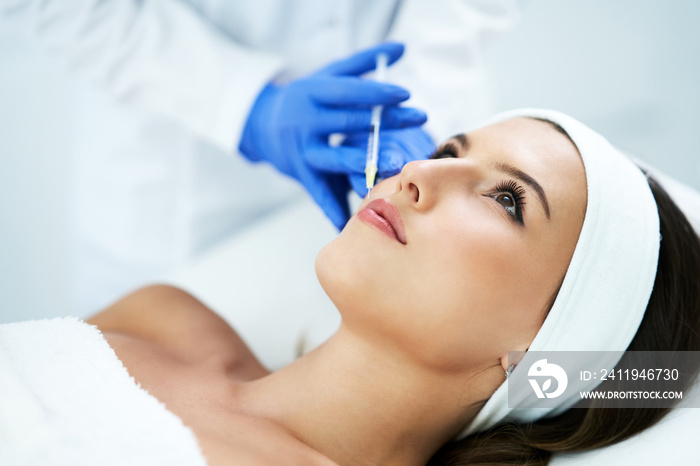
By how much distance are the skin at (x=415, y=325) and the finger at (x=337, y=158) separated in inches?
6.4

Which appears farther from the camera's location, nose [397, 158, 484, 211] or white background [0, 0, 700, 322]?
white background [0, 0, 700, 322]

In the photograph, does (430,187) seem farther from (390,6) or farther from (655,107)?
(655,107)

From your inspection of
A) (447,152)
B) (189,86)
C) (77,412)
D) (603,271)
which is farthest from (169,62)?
(603,271)

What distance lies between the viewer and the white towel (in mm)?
839

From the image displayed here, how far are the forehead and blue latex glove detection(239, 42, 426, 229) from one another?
24 centimetres

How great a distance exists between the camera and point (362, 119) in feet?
4.48

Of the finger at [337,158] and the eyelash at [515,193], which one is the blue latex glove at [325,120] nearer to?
the finger at [337,158]

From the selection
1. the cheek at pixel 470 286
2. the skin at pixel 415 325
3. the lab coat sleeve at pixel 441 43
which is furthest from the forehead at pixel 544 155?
the lab coat sleeve at pixel 441 43

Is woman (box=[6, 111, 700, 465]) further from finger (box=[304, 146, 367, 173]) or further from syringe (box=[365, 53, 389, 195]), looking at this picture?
finger (box=[304, 146, 367, 173])

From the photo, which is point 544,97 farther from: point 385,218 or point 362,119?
point 385,218

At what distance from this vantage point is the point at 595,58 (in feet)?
7.17

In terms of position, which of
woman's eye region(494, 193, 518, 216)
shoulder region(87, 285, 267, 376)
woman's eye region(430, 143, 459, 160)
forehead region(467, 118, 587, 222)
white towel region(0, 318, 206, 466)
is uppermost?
forehead region(467, 118, 587, 222)

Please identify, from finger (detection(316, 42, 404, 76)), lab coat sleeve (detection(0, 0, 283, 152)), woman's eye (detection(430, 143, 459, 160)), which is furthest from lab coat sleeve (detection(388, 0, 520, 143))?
woman's eye (detection(430, 143, 459, 160))

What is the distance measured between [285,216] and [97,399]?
103 cm
